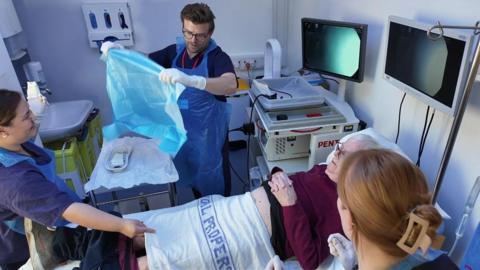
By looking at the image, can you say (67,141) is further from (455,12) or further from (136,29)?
(455,12)

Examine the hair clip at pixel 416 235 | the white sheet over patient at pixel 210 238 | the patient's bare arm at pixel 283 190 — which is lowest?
the white sheet over patient at pixel 210 238

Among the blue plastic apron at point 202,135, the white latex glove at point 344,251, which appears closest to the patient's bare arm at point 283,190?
the white latex glove at point 344,251

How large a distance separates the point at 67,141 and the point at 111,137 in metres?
0.70

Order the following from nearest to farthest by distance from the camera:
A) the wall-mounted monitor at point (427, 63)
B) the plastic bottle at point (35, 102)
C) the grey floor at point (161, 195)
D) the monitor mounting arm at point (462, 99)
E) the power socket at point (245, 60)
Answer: the monitor mounting arm at point (462, 99), the wall-mounted monitor at point (427, 63), the plastic bottle at point (35, 102), the grey floor at point (161, 195), the power socket at point (245, 60)

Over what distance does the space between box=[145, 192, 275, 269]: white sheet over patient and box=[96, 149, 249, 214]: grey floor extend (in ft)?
1.67

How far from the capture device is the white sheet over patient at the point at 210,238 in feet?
3.87

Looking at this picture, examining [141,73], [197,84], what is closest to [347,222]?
[197,84]

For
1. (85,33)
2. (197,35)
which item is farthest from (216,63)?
(85,33)

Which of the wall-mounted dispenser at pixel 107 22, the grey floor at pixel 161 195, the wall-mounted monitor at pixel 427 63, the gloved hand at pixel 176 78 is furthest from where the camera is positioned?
the wall-mounted dispenser at pixel 107 22

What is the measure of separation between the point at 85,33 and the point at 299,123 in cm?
195

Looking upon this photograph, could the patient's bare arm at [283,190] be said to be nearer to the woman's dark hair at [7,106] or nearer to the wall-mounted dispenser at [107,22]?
the woman's dark hair at [7,106]

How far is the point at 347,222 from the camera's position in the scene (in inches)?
28.8

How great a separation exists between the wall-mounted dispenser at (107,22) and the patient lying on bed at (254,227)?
5.63ft

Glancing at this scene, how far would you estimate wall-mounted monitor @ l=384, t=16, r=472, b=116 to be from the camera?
1.02 meters
